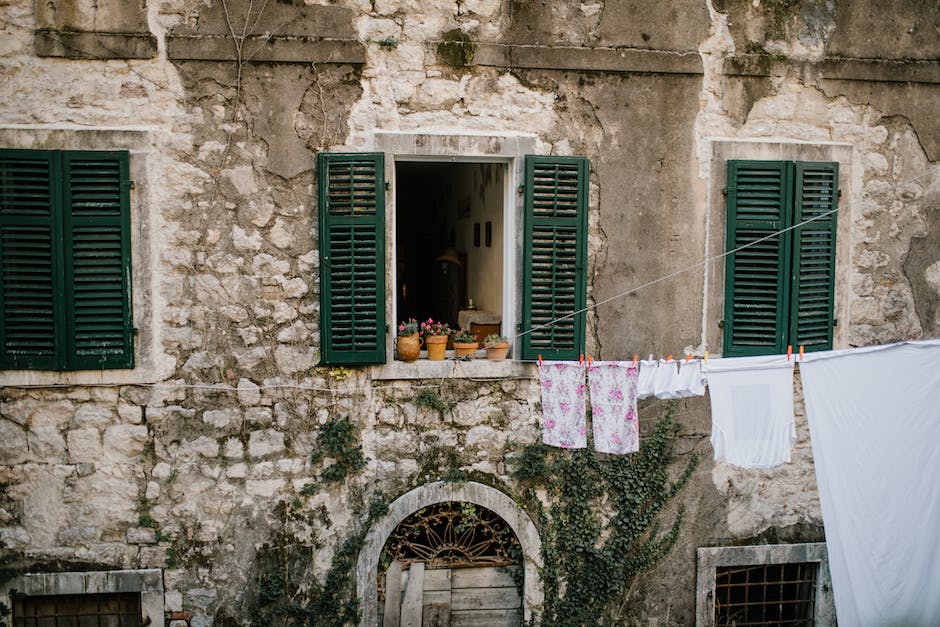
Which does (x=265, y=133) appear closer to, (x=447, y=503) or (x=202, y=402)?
(x=202, y=402)

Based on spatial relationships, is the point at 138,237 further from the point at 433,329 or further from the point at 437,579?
the point at 437,579

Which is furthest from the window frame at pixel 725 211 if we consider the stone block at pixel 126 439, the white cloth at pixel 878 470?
the stone block at pixel 126 439

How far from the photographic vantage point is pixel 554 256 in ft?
20.5

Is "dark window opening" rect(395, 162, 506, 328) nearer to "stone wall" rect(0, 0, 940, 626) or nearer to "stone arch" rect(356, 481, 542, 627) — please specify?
"stone wall" rect(0, 0, 940, 626)

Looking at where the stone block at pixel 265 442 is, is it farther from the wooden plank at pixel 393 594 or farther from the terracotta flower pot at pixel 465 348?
the terracotta flower pot at pixel 465 348

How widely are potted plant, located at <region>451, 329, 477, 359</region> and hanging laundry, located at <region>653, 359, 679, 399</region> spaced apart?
144 cm

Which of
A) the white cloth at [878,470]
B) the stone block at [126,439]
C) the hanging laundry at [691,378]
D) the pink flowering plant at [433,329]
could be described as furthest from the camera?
the pink flowering plant at [433,329]

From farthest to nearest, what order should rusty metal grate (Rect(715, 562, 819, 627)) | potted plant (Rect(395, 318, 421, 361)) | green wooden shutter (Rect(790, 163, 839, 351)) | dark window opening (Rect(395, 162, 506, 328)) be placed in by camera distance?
dark window opening (Rect(395, 162, 506, 328)) → rusty metal grate (Rect(715, 562, 819, 627)) → green wooden shutter (Rect(790, 163, 839, 351)) → potted plant (Rect(395, 318, 421, 361))

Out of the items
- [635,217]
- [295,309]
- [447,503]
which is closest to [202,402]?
[295,309]

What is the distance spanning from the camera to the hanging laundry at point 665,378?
582cm

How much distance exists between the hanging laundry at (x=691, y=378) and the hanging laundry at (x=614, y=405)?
33 cm

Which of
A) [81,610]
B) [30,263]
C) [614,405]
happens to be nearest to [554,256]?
[614,405]

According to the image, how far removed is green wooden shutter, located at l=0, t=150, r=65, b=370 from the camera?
5727 millimetres

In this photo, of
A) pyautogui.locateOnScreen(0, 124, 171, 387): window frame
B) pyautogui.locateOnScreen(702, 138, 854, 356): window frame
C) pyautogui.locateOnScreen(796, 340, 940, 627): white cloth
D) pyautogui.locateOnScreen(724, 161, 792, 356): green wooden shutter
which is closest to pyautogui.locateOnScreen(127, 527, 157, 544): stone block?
pyautogui.locateOnScreen(0, 124, 171, 387): window frame
